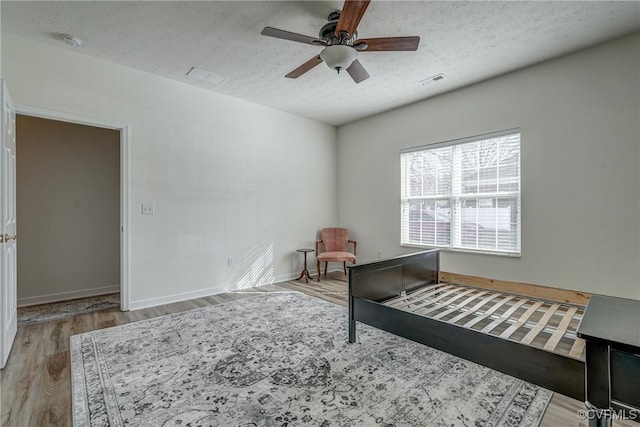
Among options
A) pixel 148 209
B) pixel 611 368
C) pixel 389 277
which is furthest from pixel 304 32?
pixel 611 368

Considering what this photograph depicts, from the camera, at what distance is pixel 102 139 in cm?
442

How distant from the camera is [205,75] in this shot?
3785 mm

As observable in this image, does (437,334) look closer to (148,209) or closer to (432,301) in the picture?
(432,301)

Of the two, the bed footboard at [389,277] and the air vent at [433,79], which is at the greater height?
the air vent at [433,79]

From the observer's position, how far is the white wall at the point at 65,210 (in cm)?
387

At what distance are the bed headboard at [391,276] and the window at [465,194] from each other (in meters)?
1.00

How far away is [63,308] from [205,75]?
11.1 feet

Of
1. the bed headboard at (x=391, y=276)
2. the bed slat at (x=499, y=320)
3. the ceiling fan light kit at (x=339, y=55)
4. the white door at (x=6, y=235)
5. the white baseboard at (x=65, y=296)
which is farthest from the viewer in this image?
the white baseboard at (x=65, y=296)

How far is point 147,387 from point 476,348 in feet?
6.98

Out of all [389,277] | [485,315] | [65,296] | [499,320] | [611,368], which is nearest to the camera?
[611,368]

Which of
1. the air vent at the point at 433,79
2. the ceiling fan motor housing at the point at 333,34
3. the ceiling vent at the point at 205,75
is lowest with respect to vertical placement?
the ceiling fan motor housing at the point at 333,34

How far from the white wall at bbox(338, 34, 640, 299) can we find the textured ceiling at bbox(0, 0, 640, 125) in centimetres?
27

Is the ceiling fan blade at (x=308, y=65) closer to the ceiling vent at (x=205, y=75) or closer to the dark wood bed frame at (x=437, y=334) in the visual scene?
the ceiling vent at (x=205, y=75)

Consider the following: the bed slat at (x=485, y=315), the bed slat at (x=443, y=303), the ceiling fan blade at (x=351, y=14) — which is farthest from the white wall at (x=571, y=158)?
the ceiling fan blade at (x=351, y=14)
